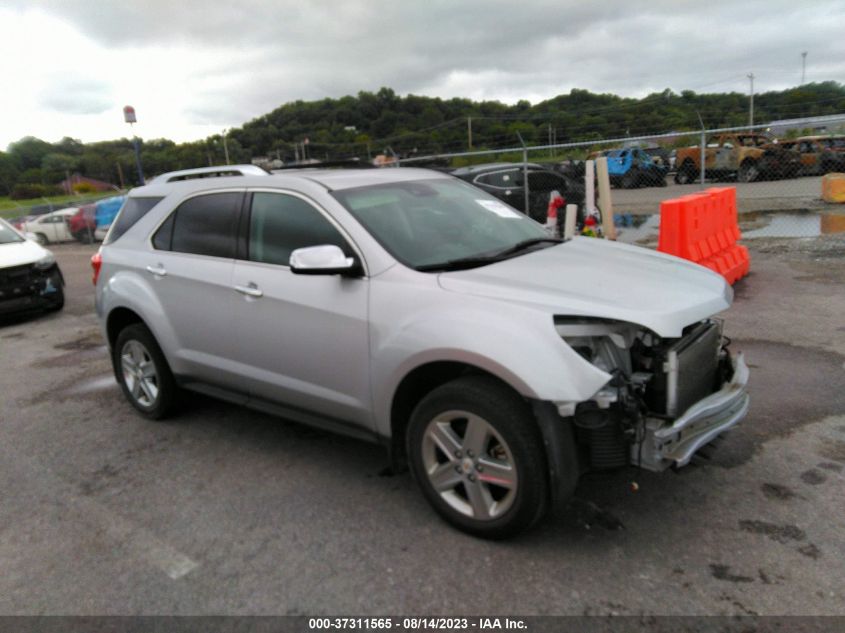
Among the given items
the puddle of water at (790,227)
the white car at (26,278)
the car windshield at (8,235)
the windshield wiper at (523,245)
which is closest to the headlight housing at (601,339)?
the windshield wiper at (523,245)

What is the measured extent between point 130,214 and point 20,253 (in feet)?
17.6

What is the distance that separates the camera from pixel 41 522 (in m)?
3.65

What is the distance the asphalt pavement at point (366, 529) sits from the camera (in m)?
2.79

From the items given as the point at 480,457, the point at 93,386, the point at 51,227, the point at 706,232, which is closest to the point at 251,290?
the point at 480,457

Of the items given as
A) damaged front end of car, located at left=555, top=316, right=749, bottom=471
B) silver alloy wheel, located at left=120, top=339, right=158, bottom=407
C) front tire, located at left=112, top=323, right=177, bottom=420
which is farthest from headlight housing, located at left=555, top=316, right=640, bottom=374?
silver alloy wheel, located at left=120, top=339, right=158, bottom=407

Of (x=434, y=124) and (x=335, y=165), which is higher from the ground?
(x=434, y=124)

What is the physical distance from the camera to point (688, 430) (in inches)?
120

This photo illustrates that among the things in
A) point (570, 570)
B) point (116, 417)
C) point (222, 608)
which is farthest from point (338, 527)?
point (116, 417)

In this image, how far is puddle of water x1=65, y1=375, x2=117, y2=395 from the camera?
19.5 ft

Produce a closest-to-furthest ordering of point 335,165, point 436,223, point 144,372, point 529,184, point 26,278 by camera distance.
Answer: point 436,223
point 335,165
point 144,372
point 26,278
point 529,184

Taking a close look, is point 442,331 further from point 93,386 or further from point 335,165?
point 93,386

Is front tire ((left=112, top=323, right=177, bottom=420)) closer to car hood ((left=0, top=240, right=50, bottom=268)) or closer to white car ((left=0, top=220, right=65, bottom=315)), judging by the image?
white car ((left=0, top=220, right=65, bottom=315))

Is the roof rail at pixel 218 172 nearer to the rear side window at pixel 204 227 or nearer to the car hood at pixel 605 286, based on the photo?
the rear side window at pixel 204 227

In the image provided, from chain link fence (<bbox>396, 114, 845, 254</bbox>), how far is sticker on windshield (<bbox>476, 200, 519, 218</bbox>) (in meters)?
7.38
